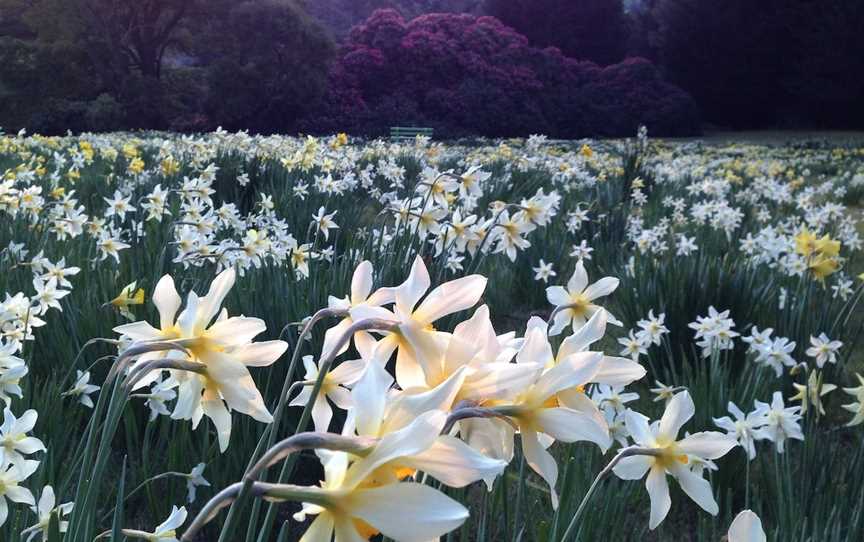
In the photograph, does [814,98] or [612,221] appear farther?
[814,98]

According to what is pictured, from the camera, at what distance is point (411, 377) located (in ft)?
2.14

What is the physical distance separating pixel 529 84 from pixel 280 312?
24010mm

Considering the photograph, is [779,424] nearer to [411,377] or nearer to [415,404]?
[411,377]

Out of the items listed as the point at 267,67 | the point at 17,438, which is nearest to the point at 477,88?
the point at 267,67

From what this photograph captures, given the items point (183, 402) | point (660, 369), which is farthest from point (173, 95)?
point (183, 402)

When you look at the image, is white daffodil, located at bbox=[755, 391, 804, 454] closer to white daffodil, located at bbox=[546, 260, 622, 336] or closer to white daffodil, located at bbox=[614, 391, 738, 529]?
white daffodil, located at bbox=[546, 260, 622, 336]

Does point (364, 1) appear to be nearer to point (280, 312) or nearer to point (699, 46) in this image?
point (699, 46)

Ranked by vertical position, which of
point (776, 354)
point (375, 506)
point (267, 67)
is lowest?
point (776, 354)

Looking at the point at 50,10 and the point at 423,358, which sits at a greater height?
the point at 50,10

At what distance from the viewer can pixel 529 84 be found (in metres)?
25.2

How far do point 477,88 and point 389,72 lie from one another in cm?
280

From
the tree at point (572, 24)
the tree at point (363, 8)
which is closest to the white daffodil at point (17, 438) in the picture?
the tree at point (572, 24)

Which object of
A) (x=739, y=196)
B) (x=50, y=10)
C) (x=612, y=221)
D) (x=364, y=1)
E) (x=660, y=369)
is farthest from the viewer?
(x=364, y=1)

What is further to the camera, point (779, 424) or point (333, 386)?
point (779, 424)
